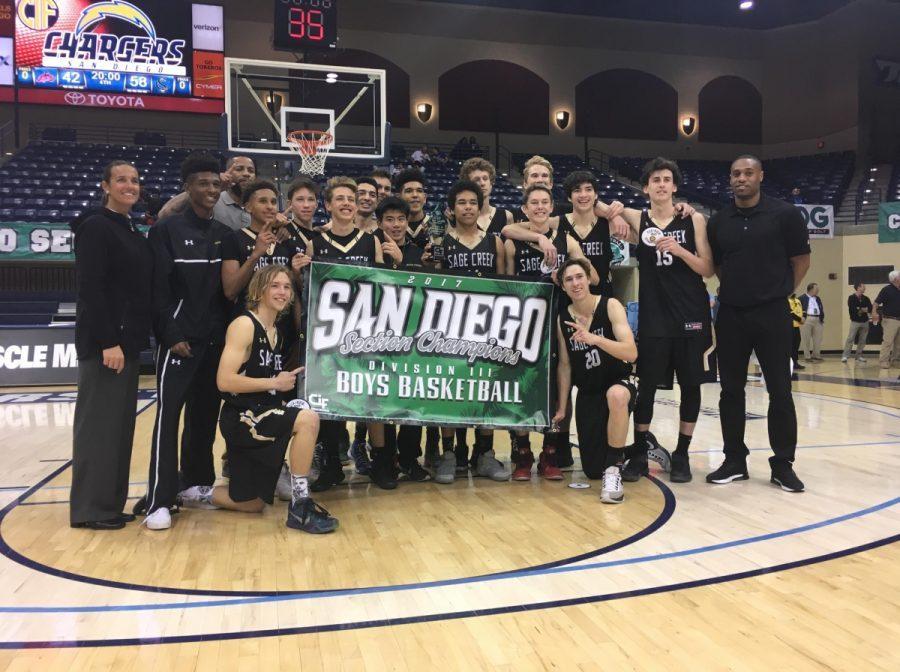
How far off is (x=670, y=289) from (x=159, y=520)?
10.7 feet

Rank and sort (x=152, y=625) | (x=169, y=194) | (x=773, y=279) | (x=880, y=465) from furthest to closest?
(x=169, y=194)
(x=880, y=465)
(x=773, y=279)
(x=152, y=625)

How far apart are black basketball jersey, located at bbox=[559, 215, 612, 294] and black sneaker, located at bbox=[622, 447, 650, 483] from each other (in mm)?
1102

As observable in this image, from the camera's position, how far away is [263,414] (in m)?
3.76

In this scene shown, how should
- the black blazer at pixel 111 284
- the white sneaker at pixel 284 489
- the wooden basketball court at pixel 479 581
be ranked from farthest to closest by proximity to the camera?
1. the white sneaker at pixel 284 489
2. the black blazer at pixel 111 284
3. the wooden basketball court at pixel 479 581

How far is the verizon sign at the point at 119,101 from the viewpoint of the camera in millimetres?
17172

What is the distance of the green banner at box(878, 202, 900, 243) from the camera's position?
1499cm

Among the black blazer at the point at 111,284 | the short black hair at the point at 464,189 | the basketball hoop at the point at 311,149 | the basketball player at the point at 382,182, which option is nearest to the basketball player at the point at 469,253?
the short black hair at the point at 464,189

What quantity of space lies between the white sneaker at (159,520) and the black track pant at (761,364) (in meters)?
3.37

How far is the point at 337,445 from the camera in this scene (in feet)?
14.9

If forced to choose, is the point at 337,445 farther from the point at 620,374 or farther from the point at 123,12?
the point at 123,12

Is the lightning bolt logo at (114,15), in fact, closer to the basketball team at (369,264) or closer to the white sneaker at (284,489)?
the basketball team at (369,264)

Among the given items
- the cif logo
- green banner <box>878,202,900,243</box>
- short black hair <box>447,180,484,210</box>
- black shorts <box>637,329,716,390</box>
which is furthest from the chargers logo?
green banner <box>878,202,900,243</box>

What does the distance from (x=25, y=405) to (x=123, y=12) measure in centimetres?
1258

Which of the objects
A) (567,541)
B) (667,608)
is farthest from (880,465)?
(667,608)
